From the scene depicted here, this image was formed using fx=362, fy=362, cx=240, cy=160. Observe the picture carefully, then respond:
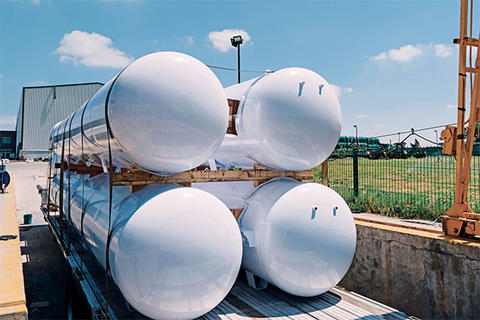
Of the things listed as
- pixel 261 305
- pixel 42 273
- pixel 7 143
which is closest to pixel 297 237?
pixel 261 305

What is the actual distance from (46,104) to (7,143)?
17.6m

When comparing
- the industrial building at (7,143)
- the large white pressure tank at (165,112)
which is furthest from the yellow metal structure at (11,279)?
the industrial building at (7,143)

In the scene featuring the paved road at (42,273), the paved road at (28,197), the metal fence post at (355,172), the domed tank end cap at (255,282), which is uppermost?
the metal fence post at (355,172)

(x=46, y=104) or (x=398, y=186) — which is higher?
(x=46, y=104)

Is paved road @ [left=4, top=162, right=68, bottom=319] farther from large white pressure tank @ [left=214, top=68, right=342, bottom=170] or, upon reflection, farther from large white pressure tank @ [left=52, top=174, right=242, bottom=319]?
large white pressure tank @ [left=214, top=68, right=342, bottom=170]

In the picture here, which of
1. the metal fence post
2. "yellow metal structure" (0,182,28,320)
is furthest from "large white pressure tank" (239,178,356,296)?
the metal fence post

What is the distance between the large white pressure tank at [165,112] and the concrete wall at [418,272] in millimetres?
3254

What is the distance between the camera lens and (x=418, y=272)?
4.75m

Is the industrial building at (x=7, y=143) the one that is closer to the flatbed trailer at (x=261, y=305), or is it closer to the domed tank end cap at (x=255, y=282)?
the flatbed trailer at (x=261, y=305)

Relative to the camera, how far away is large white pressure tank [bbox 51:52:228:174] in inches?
110

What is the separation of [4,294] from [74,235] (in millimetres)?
3042

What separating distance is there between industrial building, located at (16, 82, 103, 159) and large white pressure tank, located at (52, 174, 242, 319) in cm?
3446

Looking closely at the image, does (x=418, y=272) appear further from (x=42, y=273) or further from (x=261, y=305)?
(x=42, y=273)

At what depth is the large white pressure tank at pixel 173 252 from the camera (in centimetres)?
268
